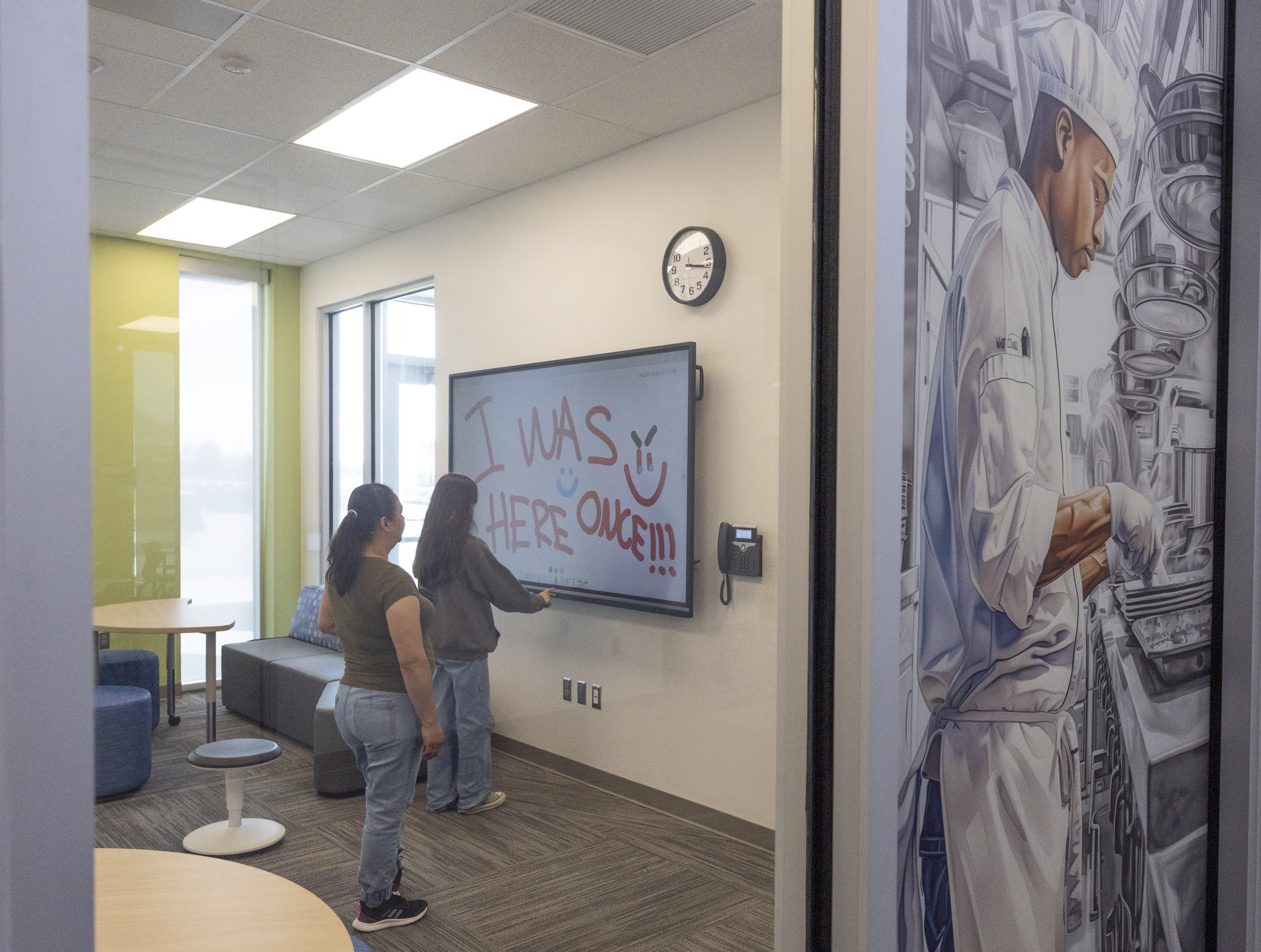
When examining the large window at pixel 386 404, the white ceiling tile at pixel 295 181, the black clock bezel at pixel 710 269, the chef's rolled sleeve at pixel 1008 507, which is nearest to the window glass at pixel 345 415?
the large window at pixel 386 404

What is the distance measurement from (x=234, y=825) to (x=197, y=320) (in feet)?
1.25

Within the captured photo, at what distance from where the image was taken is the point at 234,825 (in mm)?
692

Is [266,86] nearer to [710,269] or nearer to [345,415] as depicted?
[345,415]

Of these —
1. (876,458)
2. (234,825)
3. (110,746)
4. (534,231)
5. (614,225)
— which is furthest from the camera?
(614,225)

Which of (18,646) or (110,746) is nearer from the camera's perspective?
(18,646)

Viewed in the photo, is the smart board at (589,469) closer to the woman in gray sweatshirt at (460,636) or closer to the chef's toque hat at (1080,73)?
the woman in gray sweatshirt at (460,636)

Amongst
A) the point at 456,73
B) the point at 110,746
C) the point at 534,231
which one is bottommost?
the point at 110,746

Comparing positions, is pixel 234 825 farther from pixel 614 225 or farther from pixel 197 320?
pixel 614 225

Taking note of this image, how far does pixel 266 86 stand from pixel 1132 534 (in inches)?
53.4

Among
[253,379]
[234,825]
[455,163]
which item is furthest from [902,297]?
[234,825]

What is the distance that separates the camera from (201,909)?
664mm

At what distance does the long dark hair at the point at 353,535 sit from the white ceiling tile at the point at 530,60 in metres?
0.44

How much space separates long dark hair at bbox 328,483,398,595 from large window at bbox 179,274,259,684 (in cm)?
8

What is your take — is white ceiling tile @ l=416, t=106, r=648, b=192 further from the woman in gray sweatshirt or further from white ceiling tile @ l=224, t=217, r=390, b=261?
the woman in gray sweatshirt
